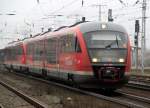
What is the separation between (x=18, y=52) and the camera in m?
37.2

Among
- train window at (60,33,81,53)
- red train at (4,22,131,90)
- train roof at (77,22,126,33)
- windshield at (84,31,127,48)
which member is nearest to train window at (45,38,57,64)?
train window at (60,33,81,53)

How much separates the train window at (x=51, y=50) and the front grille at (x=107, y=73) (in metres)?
5.63

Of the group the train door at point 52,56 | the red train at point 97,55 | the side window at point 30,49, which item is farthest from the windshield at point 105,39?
the side window at point 30,49

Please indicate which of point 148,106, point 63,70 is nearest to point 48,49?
point 63,70

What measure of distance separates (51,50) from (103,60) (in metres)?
6.65

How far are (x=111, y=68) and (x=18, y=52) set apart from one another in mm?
21778

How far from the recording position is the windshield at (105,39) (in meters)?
16.9

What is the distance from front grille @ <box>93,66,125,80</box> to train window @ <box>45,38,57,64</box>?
5.63 metres

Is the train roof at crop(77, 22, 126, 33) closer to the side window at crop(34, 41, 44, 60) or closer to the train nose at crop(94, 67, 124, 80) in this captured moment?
the train nose at crop(94, 67, 124, 80)

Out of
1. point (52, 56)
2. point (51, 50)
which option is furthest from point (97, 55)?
point (51, 50)

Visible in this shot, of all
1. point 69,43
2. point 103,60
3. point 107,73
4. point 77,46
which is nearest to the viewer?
point 107,73

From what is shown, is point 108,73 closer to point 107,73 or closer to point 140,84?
point 107,73

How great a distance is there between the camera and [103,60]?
54.3ft

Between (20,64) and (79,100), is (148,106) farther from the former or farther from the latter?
(20,64)
